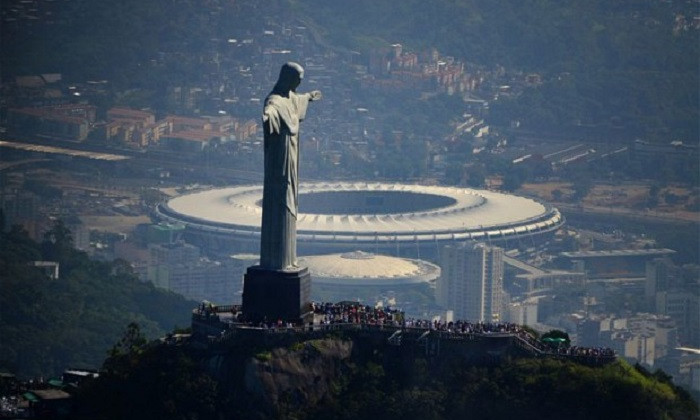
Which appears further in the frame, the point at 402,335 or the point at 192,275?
the point at 192,275

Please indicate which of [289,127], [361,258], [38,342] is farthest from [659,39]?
[289,127]

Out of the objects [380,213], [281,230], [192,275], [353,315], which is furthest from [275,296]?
[380,213]

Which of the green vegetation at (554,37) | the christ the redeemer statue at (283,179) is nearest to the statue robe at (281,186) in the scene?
the christ the redeemer statue at (283,179)

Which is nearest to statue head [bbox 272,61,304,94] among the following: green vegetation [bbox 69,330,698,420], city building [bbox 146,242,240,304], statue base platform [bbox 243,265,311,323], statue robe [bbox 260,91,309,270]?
statue robe [bbox 260,91,309,270]

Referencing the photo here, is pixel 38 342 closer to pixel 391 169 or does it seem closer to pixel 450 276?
pixel 450 276

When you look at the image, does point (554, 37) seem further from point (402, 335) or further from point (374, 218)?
point (402, 335)

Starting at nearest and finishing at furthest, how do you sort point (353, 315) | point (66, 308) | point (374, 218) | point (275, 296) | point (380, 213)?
point (275, 296) < point (353, 315) < point (66, 308) < point (374, 218) < point (380, 213)

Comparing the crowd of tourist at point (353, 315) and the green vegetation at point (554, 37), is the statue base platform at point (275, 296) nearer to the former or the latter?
the crowd of tourist at point (353, 315)
